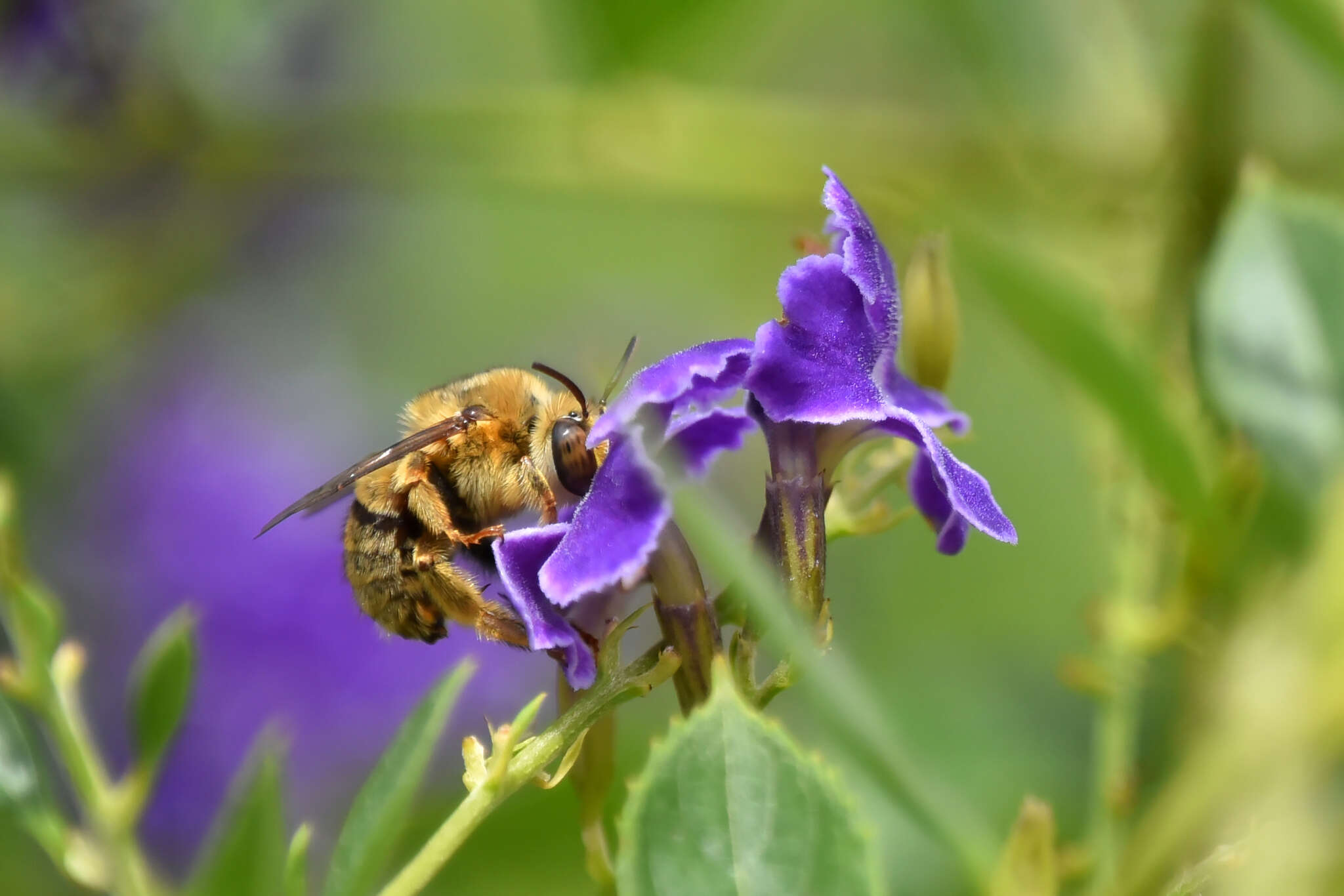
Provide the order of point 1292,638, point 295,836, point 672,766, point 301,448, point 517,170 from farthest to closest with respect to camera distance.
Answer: point 301,448, point 517,170, point 1292,638, point 295,836, point 672,766

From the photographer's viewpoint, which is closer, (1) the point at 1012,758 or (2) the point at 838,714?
(2) the point at 838,714

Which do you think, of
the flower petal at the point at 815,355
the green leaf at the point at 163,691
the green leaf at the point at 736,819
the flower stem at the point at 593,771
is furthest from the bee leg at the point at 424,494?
the green leaf at the point at 736,819

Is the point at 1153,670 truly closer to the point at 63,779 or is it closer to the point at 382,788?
the point at 382,788

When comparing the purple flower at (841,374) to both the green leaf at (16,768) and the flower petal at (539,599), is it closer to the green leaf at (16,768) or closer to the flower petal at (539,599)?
the flower petal at (539,599)

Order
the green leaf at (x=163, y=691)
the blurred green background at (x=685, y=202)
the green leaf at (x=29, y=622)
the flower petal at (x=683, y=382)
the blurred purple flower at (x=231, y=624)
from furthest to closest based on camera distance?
the blurred purple flower at (x=231, y=624) → the blurred green background at (x=685, y=202) → the green leaf at (x=163, y=691) → the green leaf at (x=29, y=622) → the flower petal at (x=683, y=382)

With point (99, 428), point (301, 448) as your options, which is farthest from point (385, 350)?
point (99, 428)

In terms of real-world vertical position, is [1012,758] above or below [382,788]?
below
